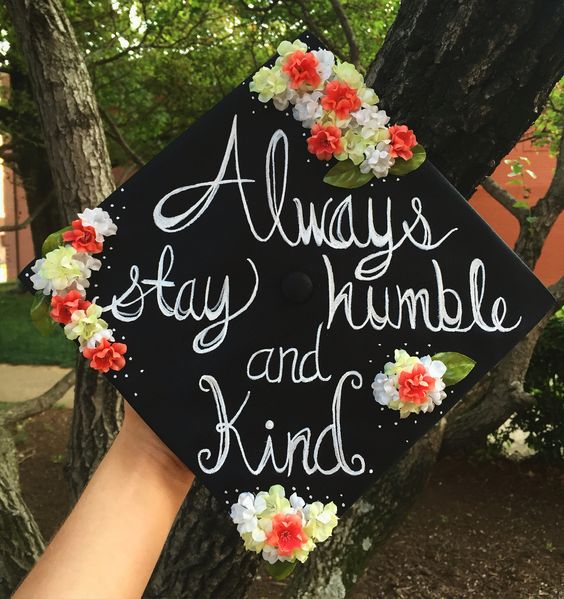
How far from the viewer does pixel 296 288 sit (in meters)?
1.17

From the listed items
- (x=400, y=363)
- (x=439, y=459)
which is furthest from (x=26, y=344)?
(x=400, y=363)

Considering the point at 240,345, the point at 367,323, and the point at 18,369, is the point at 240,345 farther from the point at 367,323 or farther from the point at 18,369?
the point at 18,369

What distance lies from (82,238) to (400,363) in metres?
0.63

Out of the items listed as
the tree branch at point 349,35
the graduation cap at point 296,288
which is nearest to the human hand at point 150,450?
the graduation cap at point 296,288

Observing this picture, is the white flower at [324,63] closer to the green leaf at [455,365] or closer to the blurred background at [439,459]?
the blurred background at [439,459]

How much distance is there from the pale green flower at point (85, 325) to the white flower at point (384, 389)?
0.51 meters

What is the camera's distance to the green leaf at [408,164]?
3.92 feet

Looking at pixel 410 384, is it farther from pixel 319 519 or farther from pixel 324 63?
pixel 324 63

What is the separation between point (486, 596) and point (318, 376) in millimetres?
2876

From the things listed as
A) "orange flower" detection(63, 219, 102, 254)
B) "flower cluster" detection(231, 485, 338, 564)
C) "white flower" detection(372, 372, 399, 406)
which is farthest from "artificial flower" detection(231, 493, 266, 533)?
"orange flower" detection(63, 219, 102, 254)

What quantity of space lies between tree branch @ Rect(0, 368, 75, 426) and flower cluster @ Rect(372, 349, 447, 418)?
2.51 m

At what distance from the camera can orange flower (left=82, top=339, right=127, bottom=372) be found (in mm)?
1139

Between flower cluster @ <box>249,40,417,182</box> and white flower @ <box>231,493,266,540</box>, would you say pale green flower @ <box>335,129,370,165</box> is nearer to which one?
flower cluster @ <box>249,40,417,182</box>

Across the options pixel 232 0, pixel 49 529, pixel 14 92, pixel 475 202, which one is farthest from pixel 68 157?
pixel 475 202
